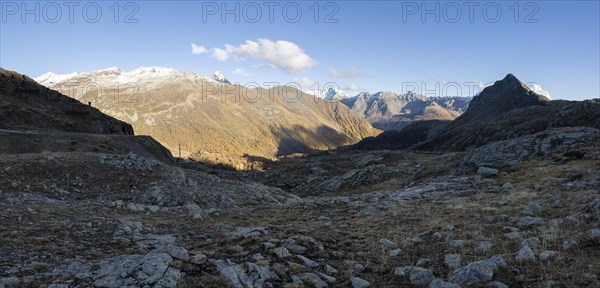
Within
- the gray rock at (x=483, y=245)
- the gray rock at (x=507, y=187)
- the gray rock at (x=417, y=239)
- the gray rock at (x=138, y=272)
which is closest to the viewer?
the gray rock at (x=138, y=272)

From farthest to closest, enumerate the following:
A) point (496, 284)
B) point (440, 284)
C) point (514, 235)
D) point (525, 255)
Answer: point (514, 235)
point (525, 255)
point (440, 284)
point (496, 284)

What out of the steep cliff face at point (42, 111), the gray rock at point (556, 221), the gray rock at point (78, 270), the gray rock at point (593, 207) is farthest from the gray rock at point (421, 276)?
the steep cliff face at point (42, 111)

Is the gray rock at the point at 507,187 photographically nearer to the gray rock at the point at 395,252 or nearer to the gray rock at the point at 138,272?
the gray rock at the point at 395,252

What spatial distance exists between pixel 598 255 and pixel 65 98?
96.5 meters

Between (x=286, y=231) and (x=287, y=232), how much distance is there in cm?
16

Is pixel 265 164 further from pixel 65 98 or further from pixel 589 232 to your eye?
pixel 589 232

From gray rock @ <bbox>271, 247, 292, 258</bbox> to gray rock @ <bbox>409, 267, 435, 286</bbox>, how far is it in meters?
3.09

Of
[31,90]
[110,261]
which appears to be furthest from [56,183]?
[31,90]

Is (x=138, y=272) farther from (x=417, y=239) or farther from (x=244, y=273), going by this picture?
A: (x=417, y=239)

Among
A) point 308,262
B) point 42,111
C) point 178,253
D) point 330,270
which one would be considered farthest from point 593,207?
point 42,111

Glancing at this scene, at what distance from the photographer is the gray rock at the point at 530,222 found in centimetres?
1178

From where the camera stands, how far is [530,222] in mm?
11906

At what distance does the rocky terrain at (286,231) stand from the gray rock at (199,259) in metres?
0.03

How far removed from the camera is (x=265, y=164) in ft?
394
